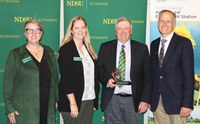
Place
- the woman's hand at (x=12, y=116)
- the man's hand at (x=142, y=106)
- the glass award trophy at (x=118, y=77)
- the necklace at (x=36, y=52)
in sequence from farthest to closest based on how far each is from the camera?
1. the man's hand at (x=142, y=106)
2. the glass award trophy at (x=118, y=77)
3. the necklace at (x=36, y=52)
4. the woman's hand at (x=12, y=116)

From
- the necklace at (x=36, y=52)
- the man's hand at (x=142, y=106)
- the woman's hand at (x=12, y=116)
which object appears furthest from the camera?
the man's hand at (x=142, y=106)

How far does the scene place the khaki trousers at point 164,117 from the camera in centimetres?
324

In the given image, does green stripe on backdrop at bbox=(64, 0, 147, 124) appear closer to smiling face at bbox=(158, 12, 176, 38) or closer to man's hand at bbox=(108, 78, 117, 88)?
smiling face at bbox=(158, 12, 176, 38)

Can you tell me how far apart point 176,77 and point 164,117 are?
54 centimetres

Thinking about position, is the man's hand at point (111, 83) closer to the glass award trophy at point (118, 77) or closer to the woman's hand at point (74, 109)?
the glass award trophy at point (118, 77)

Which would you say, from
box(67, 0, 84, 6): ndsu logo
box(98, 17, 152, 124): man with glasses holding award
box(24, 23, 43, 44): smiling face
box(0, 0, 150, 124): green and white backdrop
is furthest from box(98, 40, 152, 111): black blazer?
box(67, 0, 84, 6): ndsu logo

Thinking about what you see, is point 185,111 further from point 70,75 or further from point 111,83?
point 70,75

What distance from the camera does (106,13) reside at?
4.38 meters

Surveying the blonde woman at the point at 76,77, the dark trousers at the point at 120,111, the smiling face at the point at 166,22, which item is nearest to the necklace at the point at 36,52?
the blonde woman at the point at 76,77

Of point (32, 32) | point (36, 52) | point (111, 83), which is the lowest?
point (111, 83)

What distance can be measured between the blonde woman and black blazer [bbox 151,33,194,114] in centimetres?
83

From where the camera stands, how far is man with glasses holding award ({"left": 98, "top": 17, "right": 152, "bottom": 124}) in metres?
3.32

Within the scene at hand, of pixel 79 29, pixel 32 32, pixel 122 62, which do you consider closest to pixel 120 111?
pixel 122 62

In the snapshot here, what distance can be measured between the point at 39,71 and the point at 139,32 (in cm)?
206
